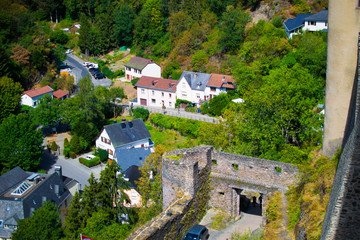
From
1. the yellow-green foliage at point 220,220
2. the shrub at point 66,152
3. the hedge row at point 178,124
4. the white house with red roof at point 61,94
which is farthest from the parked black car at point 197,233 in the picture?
the white house with red roof at point 61,94

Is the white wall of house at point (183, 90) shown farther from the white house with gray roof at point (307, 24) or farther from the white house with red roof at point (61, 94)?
the white house with red roof at point (61, 94)

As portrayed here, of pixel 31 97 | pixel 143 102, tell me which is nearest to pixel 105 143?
pixel 143 102

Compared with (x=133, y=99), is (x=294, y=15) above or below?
above

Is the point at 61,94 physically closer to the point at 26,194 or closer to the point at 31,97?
the point at 31,97

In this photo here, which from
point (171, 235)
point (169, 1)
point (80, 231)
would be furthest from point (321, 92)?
point (169, 1)

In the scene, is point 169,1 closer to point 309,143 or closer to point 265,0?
point 265,0

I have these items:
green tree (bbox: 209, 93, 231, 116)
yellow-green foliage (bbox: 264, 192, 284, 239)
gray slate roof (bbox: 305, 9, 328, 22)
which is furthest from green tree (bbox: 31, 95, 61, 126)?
yellow-green foliage (bbox: 264, 192, 284, 239)
